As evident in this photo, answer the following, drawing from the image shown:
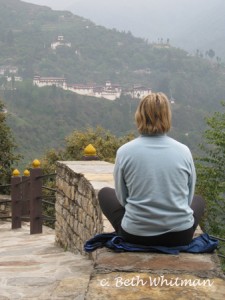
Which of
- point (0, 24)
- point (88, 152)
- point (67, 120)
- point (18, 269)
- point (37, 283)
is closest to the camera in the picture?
point (37, 283)

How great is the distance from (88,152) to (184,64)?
157472 millimetres

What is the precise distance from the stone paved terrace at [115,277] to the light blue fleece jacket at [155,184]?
19 cm

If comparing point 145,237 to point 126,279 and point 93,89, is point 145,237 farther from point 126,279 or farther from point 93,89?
point 93,89

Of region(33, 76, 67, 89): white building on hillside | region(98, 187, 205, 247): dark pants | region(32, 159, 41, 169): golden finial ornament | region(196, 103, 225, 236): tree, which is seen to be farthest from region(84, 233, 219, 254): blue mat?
region(33, 76, 67, 89): white building on hillside

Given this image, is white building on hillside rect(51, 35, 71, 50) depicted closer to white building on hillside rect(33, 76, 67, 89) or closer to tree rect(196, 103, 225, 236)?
white building on hillside rect(33, 76, 67, 89)

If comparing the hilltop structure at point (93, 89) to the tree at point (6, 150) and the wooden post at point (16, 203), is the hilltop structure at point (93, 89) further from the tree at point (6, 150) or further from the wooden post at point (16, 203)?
the wooden post at point (16, 203)

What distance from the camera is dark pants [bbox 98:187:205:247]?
327 cm

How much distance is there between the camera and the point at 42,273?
15.4ft

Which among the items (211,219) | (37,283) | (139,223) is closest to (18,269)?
(37,283)

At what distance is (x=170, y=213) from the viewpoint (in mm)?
3260

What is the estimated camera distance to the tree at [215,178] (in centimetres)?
1722

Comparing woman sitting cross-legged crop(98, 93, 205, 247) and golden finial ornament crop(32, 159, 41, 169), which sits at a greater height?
woman sitting cross-legged crop(98, 93, 205, 247)

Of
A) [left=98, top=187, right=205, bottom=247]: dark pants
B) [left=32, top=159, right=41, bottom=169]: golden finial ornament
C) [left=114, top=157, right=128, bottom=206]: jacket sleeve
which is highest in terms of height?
[left=114, top=157, right=128, bottom=206]: jacket sleeve

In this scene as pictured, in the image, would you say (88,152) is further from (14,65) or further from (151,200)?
(14,65)
